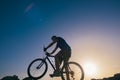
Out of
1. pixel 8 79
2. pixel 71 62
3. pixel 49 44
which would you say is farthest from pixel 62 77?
pixel 8 79

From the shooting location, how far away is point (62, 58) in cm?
1420

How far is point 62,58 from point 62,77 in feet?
4.84

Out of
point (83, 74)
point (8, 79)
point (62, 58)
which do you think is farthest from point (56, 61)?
point (8, 79)

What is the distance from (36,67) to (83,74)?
3.90 metres

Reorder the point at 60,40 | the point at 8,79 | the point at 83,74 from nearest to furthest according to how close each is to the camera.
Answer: the point at 60,40 → the point at 83,74 → the point at 8,79

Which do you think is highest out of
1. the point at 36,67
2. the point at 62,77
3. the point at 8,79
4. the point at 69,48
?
the point at 8,79

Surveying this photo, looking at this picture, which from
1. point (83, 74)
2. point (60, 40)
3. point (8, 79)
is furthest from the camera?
point (8, 79)

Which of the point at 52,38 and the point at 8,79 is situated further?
the point at 8,79

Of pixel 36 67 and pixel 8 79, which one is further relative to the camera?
pixel 8 79

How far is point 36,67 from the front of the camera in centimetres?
1462

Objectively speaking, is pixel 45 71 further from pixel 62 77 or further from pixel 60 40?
pixel 60 40

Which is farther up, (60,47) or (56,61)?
(60,47)

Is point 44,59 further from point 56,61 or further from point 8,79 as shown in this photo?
point 8,79

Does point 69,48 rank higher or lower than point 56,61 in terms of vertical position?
higher
